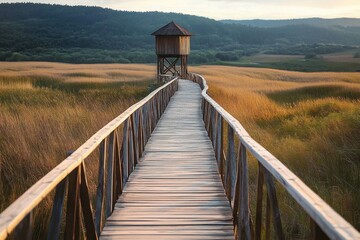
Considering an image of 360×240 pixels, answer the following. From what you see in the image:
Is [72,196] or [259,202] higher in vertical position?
[72,196]

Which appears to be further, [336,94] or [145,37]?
[145,37]

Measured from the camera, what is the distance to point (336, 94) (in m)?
24.0

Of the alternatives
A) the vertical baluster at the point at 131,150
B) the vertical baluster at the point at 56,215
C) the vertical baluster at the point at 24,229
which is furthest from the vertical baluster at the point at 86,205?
the vertical baluster at the point at 131,150

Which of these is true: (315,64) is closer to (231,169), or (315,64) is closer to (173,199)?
(231,169)

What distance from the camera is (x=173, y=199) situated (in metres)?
6.13

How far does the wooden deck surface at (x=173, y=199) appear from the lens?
501 centimetres

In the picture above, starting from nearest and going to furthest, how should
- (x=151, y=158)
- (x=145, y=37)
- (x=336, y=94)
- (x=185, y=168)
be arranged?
(x=185, y=168)
(x=151, y=158)
(x=336, y=94)
(x=145, y=37)

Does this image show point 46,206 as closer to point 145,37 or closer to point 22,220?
point 22,220

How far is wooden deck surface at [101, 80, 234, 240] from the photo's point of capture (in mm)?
5008

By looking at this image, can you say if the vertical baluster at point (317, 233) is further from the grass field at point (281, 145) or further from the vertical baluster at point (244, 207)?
the grass field at point (281, 145)

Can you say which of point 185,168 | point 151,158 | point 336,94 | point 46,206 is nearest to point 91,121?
point 151,158

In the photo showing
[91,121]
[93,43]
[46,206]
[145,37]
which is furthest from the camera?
[145,37]

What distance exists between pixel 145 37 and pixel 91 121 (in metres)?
169

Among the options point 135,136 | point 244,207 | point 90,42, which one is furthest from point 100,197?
point 90,42
